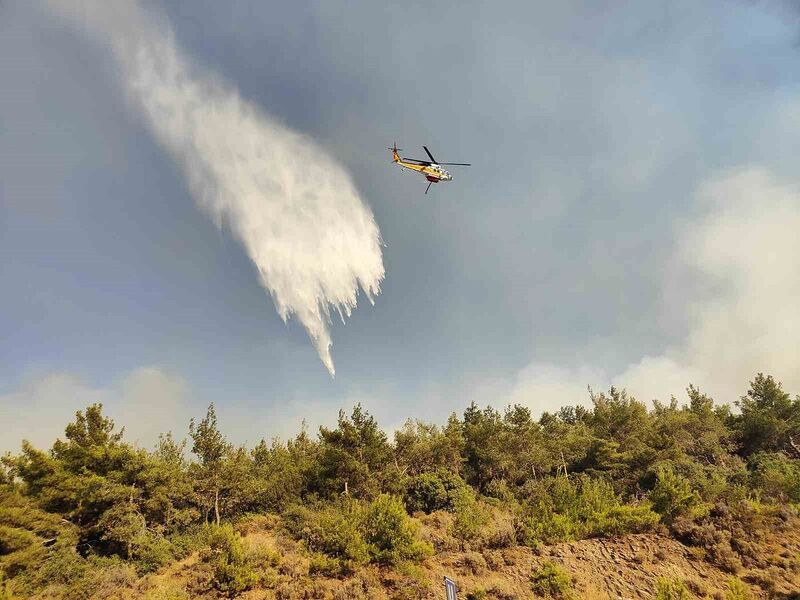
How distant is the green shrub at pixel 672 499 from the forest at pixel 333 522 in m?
0.09

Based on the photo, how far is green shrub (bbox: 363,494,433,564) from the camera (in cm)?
2373

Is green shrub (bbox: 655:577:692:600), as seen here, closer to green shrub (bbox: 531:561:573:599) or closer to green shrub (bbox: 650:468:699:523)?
green shrub (bbox: 531:561:573:599)

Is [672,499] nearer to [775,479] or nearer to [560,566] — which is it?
[560,566]

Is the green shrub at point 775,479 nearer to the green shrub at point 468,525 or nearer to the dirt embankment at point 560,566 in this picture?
the dirt embankment at point 560,566

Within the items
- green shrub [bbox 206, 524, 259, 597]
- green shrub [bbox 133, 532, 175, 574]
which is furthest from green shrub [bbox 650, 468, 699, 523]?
green shrub [bbox 133, 532, 175, 574]

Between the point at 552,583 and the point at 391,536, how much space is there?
30.3ft

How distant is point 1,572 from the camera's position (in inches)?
910


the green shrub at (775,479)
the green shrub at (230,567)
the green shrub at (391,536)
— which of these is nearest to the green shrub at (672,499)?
the green shrub at (775,479)

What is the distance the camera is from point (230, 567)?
71.7 feet

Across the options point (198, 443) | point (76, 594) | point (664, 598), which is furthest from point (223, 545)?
point (664, 598)

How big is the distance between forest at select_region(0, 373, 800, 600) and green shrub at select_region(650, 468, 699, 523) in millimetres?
86

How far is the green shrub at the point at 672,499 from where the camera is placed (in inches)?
1074

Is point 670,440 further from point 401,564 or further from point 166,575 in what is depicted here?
point 166,575

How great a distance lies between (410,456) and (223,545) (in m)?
34.9
